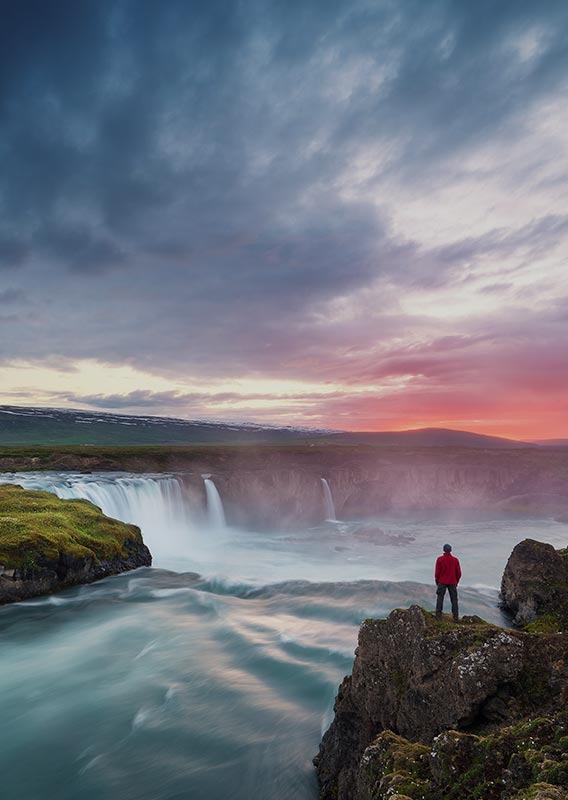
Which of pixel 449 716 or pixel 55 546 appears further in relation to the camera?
pixel 55 546

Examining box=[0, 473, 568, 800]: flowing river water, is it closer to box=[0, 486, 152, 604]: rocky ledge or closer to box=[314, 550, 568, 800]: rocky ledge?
box=[0, 486, 152, 604]: rocky ledge

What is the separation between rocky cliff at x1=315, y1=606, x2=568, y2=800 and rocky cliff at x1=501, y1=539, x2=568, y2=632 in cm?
956

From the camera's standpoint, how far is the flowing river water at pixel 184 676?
12.5 metres

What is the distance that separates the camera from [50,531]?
25453 mm

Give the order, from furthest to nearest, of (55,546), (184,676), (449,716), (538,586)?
(55,546), (538,586), (184,676), (449,716)

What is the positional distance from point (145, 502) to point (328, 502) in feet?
101

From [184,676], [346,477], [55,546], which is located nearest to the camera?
[184,676]

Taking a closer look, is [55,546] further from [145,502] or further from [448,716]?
[145,502]

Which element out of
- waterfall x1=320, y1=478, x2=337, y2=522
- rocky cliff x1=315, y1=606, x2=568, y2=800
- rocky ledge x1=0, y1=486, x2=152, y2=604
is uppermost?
rocky cliff x1=315, y1=606, x2=568, y2=800

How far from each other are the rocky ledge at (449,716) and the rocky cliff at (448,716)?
17 millimetres

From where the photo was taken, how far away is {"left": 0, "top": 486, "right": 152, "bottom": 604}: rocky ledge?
75.4ft

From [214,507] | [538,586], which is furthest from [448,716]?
A: [214,507]

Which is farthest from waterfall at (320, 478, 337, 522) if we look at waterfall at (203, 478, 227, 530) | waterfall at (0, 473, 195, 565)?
waterfall at (0, 473, 195, 565)

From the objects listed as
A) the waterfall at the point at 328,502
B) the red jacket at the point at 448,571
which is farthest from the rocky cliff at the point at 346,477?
the red jacket at the point at 448,571
